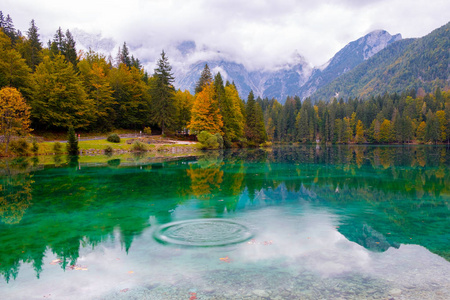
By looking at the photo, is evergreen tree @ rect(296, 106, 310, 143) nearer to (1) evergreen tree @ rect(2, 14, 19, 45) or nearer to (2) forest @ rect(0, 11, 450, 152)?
(2) forest @ rect(0, 11, 450, 152)

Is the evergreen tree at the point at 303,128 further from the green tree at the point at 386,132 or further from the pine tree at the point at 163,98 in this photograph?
the pine tree at the point at 163,98

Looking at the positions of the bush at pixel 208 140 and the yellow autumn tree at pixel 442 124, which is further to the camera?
the yellow autumn tree at pixel 442 124

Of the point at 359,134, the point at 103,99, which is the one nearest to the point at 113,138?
the point at 103,99

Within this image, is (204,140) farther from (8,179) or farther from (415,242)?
(415,242)

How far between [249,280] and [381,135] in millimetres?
132362

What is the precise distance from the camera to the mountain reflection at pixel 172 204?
873cm

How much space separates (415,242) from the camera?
339 inches

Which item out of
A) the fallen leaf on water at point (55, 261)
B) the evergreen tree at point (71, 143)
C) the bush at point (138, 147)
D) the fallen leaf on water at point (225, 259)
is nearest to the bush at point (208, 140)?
the bush at point (138, 147)

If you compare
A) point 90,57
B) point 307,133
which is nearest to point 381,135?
point 307,133

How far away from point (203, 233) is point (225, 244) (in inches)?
48.6

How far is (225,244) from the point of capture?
8.41 m

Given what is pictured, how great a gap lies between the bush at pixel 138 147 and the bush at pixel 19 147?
15560 mm

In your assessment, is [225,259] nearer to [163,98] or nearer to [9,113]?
[9,113]

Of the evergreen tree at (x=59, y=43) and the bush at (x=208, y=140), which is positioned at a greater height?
the evergreen tree at (x=59, y=43)
